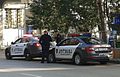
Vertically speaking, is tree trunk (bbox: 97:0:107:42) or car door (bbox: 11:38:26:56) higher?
tree trunk (bbox: 97:0:107:42)

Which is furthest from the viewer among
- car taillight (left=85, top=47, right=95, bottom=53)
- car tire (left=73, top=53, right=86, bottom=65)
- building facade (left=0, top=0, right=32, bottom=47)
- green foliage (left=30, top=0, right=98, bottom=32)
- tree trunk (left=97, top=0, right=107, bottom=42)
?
building facade (left=0, top=0, right=32, bottom=47)

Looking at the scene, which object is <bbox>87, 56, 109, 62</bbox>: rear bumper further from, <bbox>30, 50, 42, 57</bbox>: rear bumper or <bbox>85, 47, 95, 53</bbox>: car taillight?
<bbox>30, 50, 42, 57</bbox>: rear bumper

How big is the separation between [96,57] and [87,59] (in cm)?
45

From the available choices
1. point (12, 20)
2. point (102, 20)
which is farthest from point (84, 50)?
point (12, 20)

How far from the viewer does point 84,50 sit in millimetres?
22516

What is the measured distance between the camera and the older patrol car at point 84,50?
22.4 meters

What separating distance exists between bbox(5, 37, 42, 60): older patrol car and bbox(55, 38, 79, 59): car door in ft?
8.32

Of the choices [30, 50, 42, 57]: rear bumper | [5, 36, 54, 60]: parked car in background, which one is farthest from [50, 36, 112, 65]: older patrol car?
[5, 36, 54, 60]: parked car in background

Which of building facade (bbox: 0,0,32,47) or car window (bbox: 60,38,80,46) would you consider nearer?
car window (bbox: 60,38,80,46)

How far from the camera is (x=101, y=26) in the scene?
30.9 metres

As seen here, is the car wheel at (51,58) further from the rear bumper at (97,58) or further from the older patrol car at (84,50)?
the rear bumper at (97,58)

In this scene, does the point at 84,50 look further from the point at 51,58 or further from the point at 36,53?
the point at 36,53

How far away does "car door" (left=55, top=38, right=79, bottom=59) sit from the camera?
23.3m

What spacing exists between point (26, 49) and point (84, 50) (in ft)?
19.9
